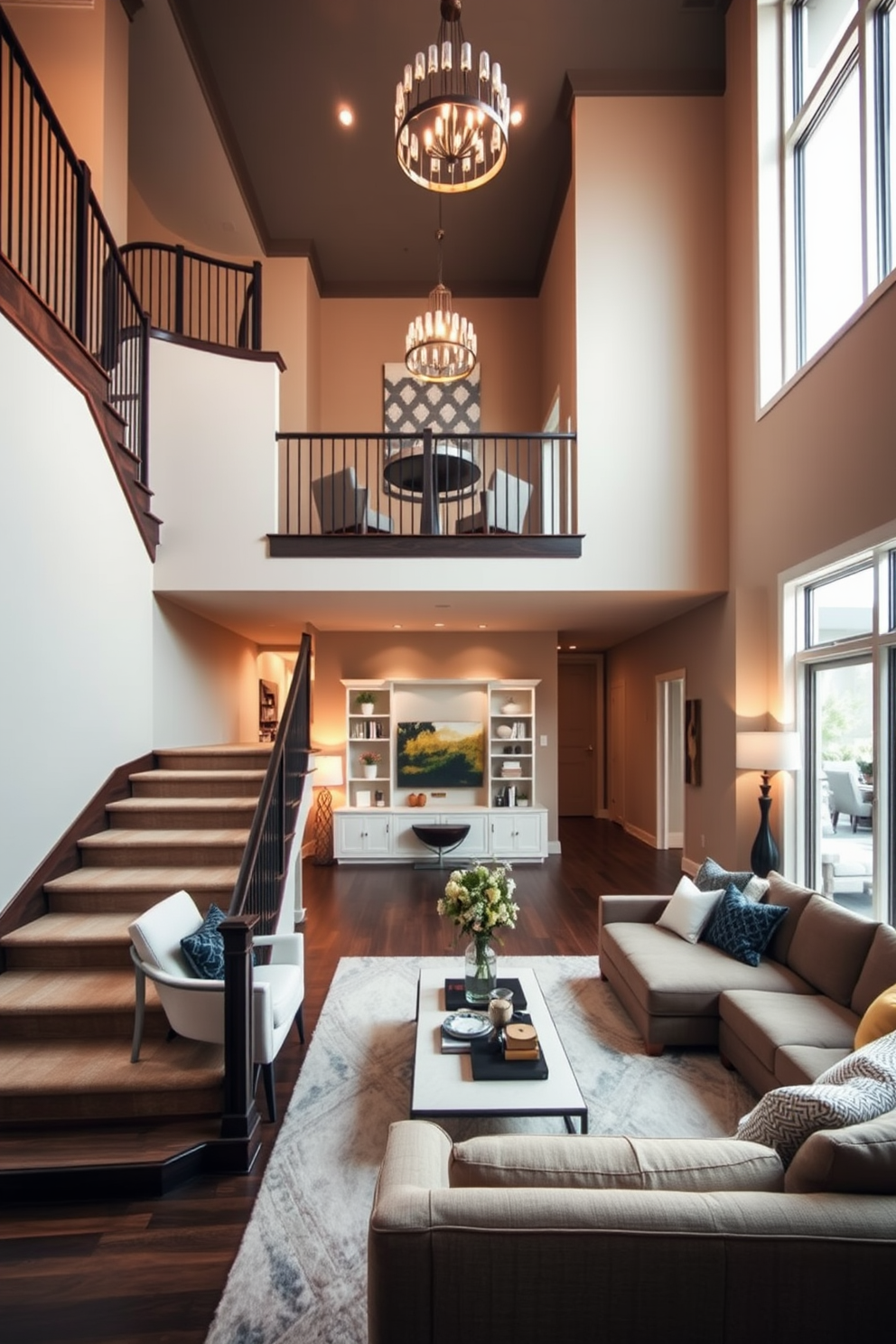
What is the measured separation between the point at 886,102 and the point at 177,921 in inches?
232

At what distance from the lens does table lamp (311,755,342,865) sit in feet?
23.5

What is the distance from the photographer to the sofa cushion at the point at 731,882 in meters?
3.86

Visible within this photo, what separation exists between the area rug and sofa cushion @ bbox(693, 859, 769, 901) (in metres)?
0.88

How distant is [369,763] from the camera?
26.4ft

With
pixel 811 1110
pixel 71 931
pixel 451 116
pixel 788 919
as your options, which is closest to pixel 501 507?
pixel 451 116

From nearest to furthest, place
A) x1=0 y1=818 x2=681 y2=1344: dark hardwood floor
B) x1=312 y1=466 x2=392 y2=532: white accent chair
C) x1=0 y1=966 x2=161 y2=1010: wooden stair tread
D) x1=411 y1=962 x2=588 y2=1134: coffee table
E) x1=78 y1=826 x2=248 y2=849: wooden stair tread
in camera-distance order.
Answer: x1=0 y1=818 x2=681 y2=1344: dark hardwood floor
x1=411 y1=962 x2=588 y2=1134: coffee table
x1=0 y1=966 x2=161 y2=1010: wooden stair tread
x1=78 y1=826 x2=248 y2=849: wooden stair tread
x1=312 y1=466 x2=392 y2=532: white accent chair

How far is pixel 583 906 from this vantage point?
5.94 meters

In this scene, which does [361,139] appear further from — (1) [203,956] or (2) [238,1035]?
(2) [238,1035]

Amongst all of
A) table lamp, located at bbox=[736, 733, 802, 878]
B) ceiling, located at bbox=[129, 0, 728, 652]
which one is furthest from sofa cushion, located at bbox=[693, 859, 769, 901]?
ceiling, located at bbox=[129, 0, 728, 652]

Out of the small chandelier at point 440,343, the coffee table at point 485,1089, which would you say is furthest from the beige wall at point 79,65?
the coffee table at point 485,1089

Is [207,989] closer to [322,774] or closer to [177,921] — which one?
[177,921]

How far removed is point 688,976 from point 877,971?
0.85 m

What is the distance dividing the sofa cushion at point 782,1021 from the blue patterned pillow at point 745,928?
338mm

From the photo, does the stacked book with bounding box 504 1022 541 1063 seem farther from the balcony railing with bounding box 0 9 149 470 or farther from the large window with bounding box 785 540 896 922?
the balcony railing with bounding box 0 9 149 470
